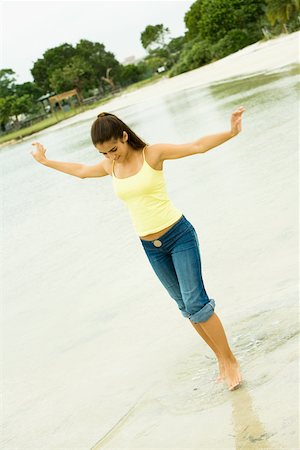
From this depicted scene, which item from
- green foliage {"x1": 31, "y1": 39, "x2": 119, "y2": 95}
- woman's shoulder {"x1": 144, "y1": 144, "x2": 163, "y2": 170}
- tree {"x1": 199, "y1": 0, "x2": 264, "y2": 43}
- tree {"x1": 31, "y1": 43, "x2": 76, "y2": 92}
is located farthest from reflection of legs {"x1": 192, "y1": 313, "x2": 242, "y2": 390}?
tree {"x1": 31, "y1": 43, "x2": 76, "y2": 92}

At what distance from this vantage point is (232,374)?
3.93m

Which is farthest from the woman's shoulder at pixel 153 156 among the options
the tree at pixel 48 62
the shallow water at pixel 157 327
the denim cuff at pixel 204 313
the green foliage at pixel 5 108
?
the tree at pixel 48 62

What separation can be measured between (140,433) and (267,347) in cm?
96

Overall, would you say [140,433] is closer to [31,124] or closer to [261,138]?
[261,138]

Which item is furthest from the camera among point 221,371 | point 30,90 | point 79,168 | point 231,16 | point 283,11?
point 30,90

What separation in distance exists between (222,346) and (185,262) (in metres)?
0.60

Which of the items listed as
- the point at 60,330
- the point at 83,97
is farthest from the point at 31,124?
the point at 60,330

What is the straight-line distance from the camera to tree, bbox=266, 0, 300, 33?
4881 cm

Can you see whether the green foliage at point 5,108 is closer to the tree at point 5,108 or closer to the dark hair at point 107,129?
the tree at point 5,108

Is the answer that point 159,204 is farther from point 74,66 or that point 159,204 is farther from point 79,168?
point 74,66

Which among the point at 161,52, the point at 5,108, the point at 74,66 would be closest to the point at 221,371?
the point at 5,108

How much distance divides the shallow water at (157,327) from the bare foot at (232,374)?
0.05 meters

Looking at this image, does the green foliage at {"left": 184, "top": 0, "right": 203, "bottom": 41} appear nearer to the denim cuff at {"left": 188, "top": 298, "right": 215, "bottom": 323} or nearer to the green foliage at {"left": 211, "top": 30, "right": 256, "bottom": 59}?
the green foliage at {"left": 211, "top": 30, "right": 256, "bottom": 59}

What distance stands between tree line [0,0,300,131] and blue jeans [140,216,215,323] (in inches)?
1831
